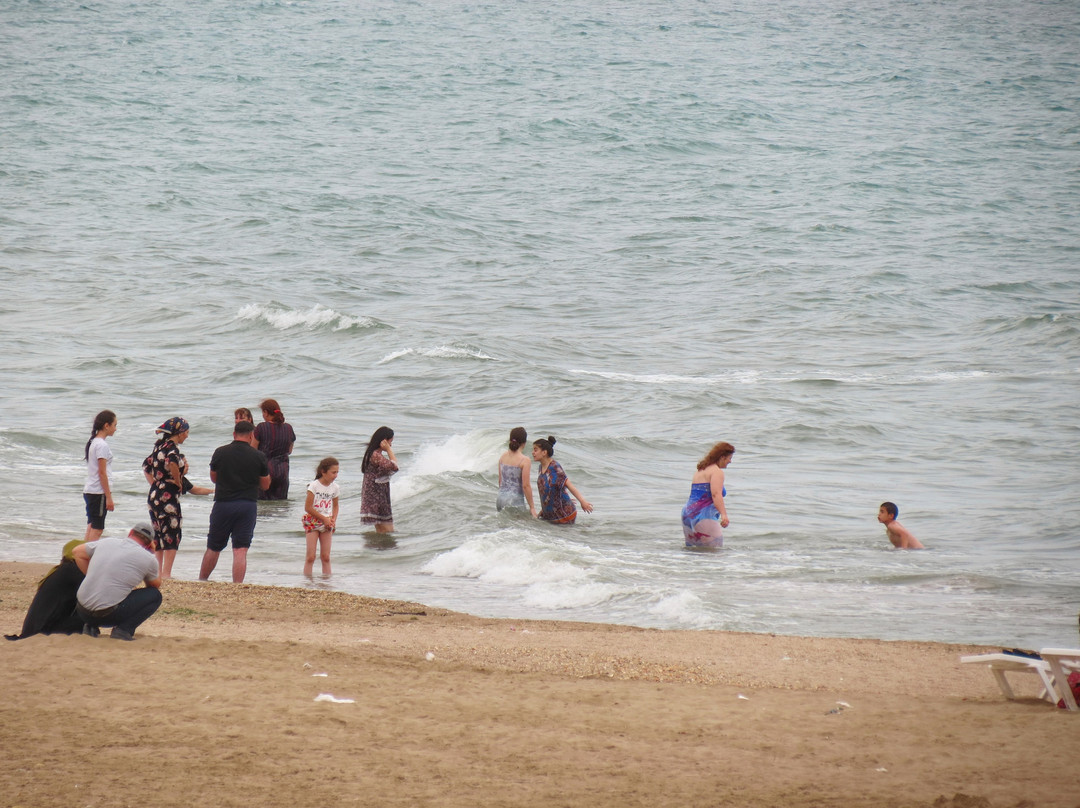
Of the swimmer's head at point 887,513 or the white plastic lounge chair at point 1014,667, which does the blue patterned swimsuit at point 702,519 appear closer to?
the swimmer's head at point 887,513

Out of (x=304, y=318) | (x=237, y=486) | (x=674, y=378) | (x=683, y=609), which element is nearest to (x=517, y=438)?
(x=683, y=609)

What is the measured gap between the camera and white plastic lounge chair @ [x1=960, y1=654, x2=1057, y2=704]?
617 centimetres

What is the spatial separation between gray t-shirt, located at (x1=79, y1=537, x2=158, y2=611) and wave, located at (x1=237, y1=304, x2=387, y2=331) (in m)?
19.4

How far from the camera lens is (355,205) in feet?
133

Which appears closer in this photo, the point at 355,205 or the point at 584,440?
the point at 584,440

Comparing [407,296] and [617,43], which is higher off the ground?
[617,43]

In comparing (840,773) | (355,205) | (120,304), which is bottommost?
(840,773)

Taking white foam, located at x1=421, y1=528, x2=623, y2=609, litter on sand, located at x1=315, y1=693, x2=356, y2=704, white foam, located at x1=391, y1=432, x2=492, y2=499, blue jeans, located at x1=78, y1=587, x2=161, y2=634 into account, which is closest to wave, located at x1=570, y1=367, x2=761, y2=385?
white foam, located at x1=391, y1=432, x2=492, y2=499

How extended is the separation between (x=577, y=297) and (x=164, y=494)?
21646 millimetres

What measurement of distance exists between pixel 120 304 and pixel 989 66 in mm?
64300

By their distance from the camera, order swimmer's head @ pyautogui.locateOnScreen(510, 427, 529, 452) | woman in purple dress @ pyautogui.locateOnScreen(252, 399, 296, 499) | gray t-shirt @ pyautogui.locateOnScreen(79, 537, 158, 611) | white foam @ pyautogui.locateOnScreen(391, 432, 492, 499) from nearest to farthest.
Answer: gray t-shirt @ pyautogui.locateOnScreen(79, 537, 158, 611)
swimmer's head @ pyautogui.locateOnScreen(510, 427, 529, 452)
woman in purple dress @ pyautogui.locateOnScreen(252, 399, 296, 499)
white foam @ pyautogui.locateOnScreen(391, 432, 492, 499)

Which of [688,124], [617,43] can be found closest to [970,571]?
[688,124]

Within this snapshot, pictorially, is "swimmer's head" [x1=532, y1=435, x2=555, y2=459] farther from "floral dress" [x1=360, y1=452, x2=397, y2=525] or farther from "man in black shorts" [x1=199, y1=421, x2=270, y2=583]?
"man in black shorts" [x1=199, y1=421, x2=270, y2=583]

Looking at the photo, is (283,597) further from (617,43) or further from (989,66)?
(989,66)
